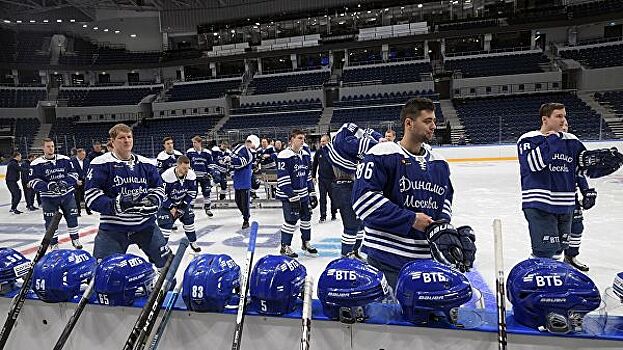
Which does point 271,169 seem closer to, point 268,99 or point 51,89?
point 268,99

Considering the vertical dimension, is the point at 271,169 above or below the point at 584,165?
below

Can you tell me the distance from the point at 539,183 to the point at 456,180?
8326 mm

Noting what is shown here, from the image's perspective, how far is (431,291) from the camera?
1704 millimetres

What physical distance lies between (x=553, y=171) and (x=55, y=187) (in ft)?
19.8

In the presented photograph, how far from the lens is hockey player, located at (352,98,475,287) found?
7.25 feet

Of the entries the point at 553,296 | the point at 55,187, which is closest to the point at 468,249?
the point at 553,296

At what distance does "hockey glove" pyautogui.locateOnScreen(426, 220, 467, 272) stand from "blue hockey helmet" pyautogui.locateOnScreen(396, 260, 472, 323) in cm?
9

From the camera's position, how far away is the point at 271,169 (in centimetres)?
952

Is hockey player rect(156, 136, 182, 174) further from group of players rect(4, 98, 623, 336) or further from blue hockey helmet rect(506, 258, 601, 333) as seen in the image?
blue hockey helmet rect(506, 258, 601, 333)

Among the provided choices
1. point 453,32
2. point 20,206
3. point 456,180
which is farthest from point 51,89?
point 456,180

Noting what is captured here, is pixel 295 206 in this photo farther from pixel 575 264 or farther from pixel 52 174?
pixel 52 174

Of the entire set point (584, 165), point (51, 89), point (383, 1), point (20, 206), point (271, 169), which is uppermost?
point (383, 1)

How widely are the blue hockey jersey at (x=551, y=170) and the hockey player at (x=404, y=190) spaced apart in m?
1.34

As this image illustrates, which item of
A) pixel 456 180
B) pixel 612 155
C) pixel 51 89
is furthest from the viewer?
pixel 51 89
